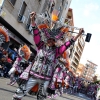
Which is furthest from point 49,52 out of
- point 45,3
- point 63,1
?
point 63,1

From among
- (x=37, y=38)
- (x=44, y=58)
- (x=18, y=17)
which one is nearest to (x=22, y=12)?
(x=18, y=17)

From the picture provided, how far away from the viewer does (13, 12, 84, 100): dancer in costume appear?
5371 millimetres

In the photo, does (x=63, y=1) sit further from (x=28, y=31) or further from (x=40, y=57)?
(x=40, y=57)

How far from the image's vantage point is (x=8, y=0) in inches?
741

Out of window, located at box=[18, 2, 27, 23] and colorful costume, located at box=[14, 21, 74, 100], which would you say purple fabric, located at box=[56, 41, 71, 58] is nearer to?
colorful costume, located at box=[14, 21, 74, 100]

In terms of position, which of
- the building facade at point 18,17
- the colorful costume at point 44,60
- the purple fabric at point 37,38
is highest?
the building facade at point 18,17

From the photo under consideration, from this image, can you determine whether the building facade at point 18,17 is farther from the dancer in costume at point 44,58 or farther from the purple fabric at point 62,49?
the purple fabric at point 62,49

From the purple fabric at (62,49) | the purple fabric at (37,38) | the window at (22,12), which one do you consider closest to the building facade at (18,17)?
the window at (22,12)

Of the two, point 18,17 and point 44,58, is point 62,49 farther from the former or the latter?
point 18,17

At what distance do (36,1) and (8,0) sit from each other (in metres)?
7.40

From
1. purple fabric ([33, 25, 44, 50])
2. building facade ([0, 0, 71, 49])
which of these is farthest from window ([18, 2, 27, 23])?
purple fabric ([33, 25, 44, 50])

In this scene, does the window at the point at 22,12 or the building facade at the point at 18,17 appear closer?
the building facade at the point at 18,17

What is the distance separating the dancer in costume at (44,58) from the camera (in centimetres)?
537

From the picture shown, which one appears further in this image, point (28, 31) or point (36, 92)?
point (28, 31)
